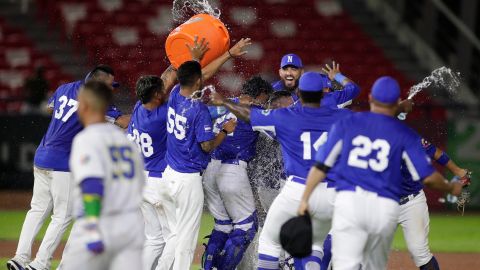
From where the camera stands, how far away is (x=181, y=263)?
Answer: 930cm

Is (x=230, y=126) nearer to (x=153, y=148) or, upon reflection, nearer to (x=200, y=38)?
(x=153, y=148)

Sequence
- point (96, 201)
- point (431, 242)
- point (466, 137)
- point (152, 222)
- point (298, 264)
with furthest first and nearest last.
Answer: point (466, 137), point (431, 242), point (152, 222), point (298, 264), point (96, 201)

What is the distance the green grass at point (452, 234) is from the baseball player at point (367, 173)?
6532 millimetres

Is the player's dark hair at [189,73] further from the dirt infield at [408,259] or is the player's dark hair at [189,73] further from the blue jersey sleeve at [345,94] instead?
the dirt infield at [408,259]

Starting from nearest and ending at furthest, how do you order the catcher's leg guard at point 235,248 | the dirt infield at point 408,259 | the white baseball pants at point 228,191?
the catcher's leg guard at point 235,248, the white baseball pants at point 228,191, the dirt infield at point 408,259

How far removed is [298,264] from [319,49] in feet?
44.3

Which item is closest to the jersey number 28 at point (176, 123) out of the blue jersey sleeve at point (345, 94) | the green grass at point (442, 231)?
the blue jersey sleeve at point (345, 94)

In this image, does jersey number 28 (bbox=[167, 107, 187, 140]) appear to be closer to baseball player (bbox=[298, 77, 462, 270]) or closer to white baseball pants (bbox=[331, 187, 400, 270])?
baseball player (bbox=[298, 77, 462, 270])

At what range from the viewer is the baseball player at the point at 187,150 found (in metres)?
9.32

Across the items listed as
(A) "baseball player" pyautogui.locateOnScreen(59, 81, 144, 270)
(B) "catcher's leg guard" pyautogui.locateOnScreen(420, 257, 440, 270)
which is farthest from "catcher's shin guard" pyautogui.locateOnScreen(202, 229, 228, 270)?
(A) "baseball player" pyautogui.locateOnScreen(59, 81, 144, 270)

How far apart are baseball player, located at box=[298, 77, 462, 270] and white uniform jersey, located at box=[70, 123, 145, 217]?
1.59 m

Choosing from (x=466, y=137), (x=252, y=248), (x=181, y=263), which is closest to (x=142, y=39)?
(x=466, y=137)

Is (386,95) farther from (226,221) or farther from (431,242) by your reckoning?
(431,242)

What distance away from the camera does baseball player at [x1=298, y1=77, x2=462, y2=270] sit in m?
7.38
